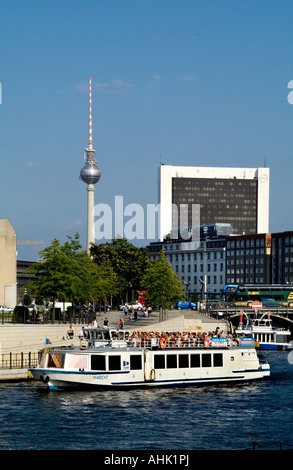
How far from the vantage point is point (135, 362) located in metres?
60.0

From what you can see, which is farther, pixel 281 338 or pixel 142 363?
pixel 281 338

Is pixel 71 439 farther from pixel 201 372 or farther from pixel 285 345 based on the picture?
pixel 285 345

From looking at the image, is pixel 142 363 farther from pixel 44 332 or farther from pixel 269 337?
pixel 269 337

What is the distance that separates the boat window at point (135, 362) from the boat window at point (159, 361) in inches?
54.9

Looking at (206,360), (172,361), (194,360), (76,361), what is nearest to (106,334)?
Result: (172,361)

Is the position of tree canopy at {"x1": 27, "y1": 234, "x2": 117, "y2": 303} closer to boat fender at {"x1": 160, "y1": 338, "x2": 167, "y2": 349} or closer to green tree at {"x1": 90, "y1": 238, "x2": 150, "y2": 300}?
boat fender at {"x1": 160, "y1": 338, "x2": 167, "y2": 349}

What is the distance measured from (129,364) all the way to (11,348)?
1823 centimetres

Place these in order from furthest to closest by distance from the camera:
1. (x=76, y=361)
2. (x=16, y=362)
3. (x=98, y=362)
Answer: (x=16, y=362) → (x=98, y=362) → (x=76, y=361)

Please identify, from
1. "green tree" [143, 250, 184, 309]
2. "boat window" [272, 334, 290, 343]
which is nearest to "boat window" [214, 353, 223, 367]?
"green tree" [143, 250, 184, 309]

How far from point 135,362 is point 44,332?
22.9 metres

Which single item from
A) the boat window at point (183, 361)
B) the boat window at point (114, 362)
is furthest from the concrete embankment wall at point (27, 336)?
the boat window at point (183, 361)

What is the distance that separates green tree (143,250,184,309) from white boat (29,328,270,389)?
47504 mm

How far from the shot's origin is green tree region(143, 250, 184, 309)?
115 meters
